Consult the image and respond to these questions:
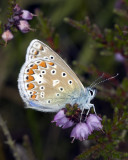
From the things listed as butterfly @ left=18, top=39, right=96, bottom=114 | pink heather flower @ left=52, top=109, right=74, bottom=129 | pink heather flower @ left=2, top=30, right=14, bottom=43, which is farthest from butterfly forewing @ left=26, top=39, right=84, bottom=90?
pink heather flower @ left=52, top=109, right=74, bottom=129

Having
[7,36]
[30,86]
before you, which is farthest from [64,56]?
[7,36]

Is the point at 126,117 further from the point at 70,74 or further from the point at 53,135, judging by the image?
the point at 53,135

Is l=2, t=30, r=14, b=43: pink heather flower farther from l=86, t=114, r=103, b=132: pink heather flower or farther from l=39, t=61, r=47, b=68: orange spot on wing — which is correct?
l=86, t=114, r=103, b=132: pink heather flower

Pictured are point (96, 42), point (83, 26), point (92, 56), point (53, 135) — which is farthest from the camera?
point (92, 56)

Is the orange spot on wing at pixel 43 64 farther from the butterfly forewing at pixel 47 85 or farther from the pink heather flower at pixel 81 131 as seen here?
the pink heather flower at pixel 81 131

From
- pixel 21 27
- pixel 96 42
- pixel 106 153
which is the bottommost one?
pixel 106 153

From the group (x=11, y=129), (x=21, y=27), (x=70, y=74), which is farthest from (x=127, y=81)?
(x=11, y=129)

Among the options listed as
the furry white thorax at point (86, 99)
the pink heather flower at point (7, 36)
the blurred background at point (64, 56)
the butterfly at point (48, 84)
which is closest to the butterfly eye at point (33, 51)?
the butterfly at point (48, 84)
